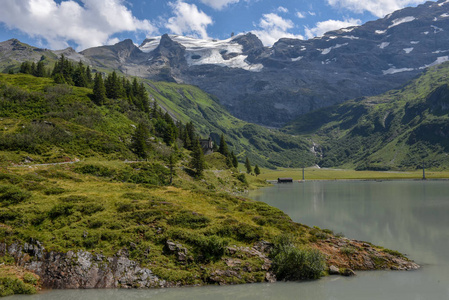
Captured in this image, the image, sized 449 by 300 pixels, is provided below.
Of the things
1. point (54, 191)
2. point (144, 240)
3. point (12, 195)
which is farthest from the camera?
point (54, 191)

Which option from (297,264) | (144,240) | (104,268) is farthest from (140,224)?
(297,264)

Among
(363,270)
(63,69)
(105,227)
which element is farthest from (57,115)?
(363,270)

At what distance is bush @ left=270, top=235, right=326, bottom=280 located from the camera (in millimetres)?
26719

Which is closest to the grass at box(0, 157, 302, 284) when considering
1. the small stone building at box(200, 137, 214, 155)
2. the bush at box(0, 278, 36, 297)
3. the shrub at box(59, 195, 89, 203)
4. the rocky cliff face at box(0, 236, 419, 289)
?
the shrub at box(59, 195, 89, 203)

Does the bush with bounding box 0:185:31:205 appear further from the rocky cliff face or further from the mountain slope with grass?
the rocky cliff face

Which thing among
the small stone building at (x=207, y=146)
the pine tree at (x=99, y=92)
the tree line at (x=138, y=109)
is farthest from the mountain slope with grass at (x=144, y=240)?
the small stone building at (x=207, y=146)

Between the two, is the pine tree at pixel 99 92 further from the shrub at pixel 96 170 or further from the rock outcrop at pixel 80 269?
the rock outcrop at pixel 80 269

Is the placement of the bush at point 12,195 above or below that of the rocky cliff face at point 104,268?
above

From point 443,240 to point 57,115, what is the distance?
9075 centimetres

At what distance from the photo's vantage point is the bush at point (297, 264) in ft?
87.7

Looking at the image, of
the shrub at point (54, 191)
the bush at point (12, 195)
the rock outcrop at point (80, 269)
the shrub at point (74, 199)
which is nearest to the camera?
the rock outcrop at point (80, 269)

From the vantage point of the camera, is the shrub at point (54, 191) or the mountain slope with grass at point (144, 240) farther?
the shrub at point (54, 191)

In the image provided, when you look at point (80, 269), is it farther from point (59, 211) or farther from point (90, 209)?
point (59, 211)

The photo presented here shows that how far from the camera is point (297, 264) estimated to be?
26.9 meters
